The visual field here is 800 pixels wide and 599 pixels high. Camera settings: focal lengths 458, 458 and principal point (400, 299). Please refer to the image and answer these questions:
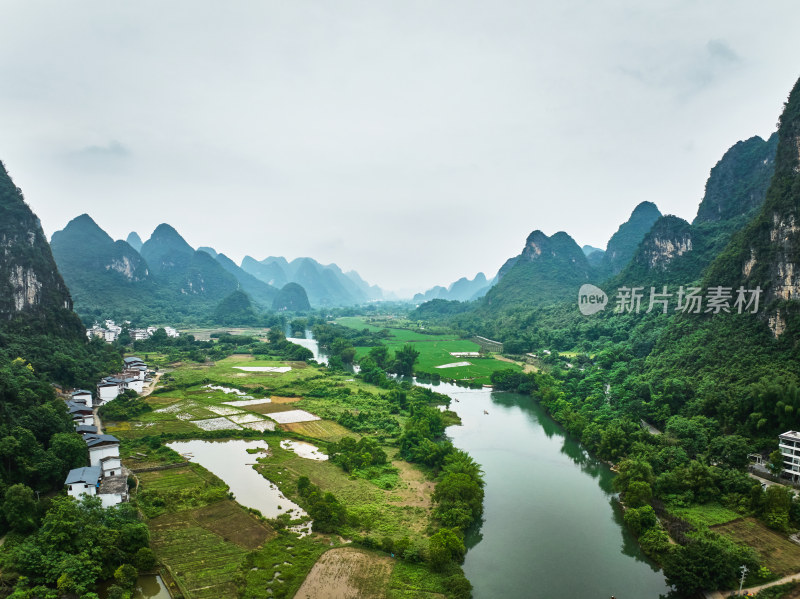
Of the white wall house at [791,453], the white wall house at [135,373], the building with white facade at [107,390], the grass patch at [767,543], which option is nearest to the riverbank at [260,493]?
the building with white facade at [107,390]

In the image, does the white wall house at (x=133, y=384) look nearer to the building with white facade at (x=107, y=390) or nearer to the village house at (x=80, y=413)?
the building with white facade at (x=107, y=390)

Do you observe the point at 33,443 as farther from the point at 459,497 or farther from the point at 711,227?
the point at 711,227

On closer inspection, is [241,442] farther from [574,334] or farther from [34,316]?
[574,334]

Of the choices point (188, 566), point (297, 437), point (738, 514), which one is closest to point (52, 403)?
point (297, 437)

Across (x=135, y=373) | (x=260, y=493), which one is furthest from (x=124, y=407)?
(x=260, y=493)

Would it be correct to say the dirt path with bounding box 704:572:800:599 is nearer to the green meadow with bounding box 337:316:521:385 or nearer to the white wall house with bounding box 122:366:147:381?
the green meadow with bounding box 337:316:521:385
